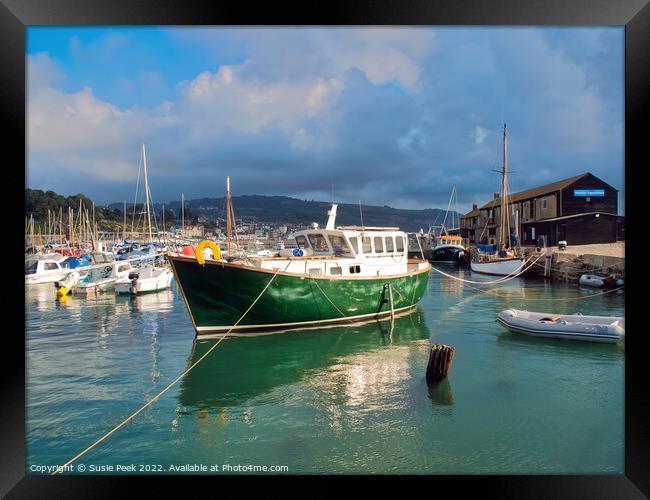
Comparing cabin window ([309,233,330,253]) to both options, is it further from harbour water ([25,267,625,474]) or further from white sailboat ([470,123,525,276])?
white sailboat ([470,123,525,276])

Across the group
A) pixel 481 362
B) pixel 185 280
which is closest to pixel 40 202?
pixel 185 280

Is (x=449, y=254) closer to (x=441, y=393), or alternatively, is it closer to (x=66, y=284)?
(x=66, y=284)

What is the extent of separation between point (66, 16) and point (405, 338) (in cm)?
1184

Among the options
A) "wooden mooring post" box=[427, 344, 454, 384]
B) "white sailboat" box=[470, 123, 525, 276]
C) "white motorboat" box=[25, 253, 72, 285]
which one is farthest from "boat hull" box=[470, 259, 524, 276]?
"white motorboat" box=[25, 253, 72, 285]

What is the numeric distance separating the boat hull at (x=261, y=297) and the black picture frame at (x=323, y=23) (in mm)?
7895

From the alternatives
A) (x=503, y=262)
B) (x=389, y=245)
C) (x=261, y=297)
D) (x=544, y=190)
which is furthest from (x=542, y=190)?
(x=261, y=297)

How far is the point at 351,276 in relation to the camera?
15.0 metres

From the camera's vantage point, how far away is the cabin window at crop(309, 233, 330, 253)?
53.4 feet

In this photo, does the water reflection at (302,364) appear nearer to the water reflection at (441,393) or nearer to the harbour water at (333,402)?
the harbour water at (333,402)

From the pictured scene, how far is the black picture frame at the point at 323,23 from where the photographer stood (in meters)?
5.06

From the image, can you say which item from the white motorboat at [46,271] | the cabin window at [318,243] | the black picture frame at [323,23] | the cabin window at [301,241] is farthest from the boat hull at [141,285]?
the black picture frame at [323,23]

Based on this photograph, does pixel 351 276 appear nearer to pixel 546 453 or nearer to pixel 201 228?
pixel 546 453

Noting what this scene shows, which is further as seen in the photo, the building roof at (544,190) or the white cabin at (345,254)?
the building roof at (544,190)

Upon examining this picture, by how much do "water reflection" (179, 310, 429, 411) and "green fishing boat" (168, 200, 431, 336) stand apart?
583 mm
